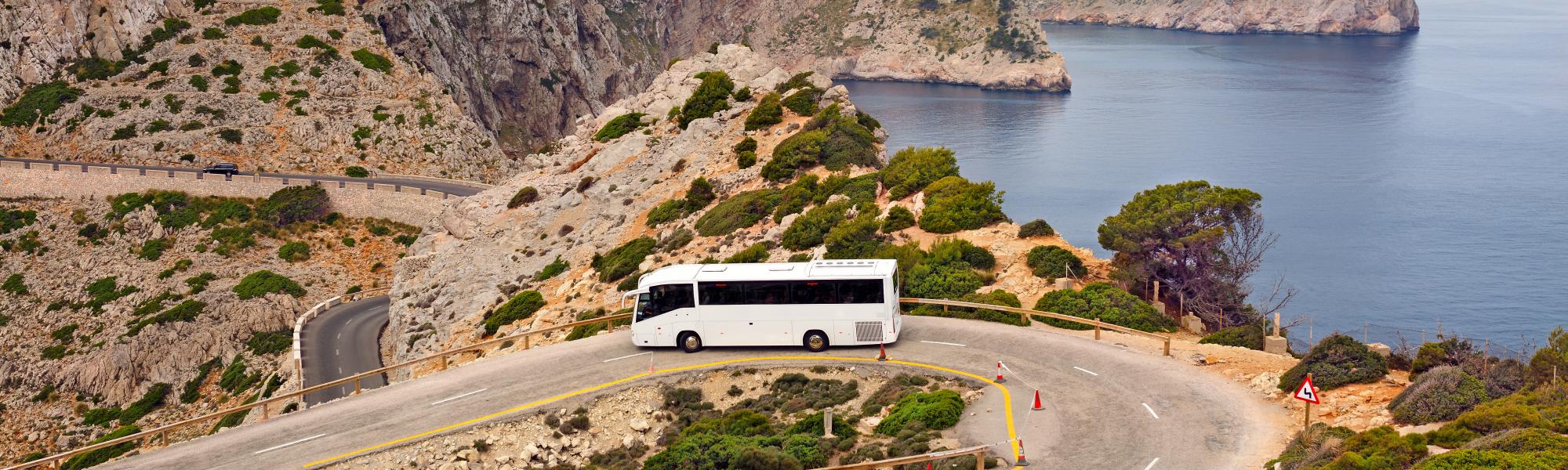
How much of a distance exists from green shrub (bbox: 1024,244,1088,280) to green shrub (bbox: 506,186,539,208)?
1366 inches

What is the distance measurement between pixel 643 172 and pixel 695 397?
3429cm

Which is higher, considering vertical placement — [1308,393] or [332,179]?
[332,179]

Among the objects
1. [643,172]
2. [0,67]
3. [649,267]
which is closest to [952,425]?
[649,267]

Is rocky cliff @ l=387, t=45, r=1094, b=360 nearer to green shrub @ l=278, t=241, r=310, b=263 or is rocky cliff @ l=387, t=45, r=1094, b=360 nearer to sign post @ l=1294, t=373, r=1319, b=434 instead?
sign post @ l=1294, t=373, r=1319, b=434

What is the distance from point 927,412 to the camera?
32500 mm

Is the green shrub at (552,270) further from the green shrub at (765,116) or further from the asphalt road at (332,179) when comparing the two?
the asphalt road at (332,179)

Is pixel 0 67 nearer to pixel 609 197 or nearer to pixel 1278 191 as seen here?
pixel 609 197

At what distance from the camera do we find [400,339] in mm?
62219

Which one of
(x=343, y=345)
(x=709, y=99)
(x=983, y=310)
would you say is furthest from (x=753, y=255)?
(x=343, y=345)

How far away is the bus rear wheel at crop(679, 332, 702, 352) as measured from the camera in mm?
40688

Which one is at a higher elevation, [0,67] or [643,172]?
[0,67]

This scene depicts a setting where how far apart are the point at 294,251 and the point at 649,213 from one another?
38.2 meters

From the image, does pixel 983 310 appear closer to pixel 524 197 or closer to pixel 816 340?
pixel 816 340

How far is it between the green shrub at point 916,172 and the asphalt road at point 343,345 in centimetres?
2520
